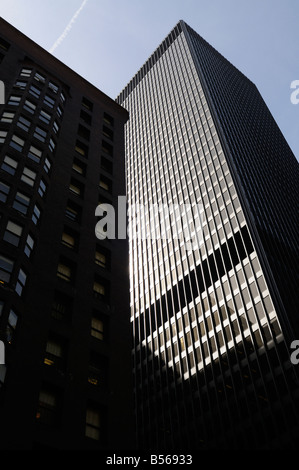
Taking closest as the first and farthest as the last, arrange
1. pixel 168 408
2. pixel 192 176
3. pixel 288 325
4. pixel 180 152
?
pixel 288 325, pixel 168 408, pixel 192 176, pixel 180 152

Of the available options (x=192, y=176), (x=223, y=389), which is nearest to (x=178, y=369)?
(x=223, y=389)

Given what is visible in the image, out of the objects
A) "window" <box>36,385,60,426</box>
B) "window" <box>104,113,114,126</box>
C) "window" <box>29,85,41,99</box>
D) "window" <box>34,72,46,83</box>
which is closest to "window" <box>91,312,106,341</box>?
"window" <box>36,385,60,426</box>

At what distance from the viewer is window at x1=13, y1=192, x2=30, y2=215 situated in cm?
3225

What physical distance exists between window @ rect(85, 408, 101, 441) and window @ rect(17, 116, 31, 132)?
25.9 meters

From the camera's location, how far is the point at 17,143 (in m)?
38.2

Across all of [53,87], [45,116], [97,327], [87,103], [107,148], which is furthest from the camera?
[87,103]

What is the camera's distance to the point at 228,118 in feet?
382

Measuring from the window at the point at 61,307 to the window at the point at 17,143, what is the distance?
1455 centimetres

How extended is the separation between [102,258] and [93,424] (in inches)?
549

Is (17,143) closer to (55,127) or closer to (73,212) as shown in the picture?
(55,127)

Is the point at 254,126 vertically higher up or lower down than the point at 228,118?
higher up

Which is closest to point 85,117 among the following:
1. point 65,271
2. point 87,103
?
point 87,103
